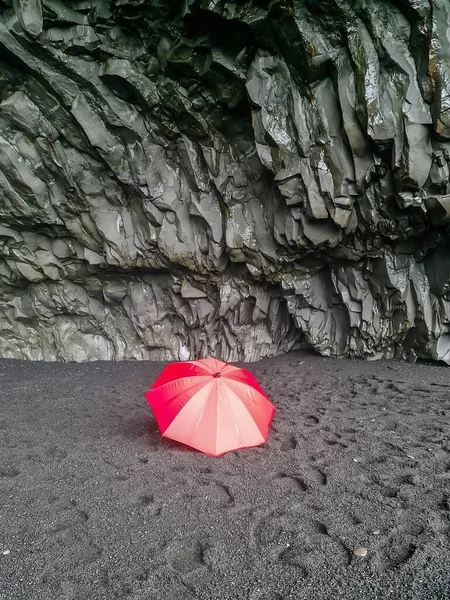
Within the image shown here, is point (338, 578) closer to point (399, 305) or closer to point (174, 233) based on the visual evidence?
point (399, 305)

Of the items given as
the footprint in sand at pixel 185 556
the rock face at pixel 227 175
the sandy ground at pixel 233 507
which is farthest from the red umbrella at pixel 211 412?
the rock face at pixel 227 175

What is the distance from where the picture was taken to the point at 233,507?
325cm

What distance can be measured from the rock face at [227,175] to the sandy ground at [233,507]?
9.07ft

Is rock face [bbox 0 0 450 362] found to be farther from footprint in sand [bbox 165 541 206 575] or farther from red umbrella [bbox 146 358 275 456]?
footprint in sand [bbox 165 541 206 575]

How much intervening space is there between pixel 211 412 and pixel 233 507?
915mm

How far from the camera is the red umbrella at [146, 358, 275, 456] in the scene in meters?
3.90

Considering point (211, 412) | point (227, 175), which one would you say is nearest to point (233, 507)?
point (211, 412)

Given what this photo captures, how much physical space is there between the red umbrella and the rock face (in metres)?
3.82

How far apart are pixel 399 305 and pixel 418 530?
499cm

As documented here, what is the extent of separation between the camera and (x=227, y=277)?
834cm

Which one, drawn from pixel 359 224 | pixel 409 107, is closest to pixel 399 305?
pixel 359 224

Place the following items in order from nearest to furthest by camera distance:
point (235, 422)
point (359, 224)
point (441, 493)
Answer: point (441, 493) → point (235, 422) → point (359, 224)

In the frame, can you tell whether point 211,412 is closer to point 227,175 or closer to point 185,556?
point 185,556

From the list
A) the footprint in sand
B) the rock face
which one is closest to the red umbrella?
the footprint in sand
